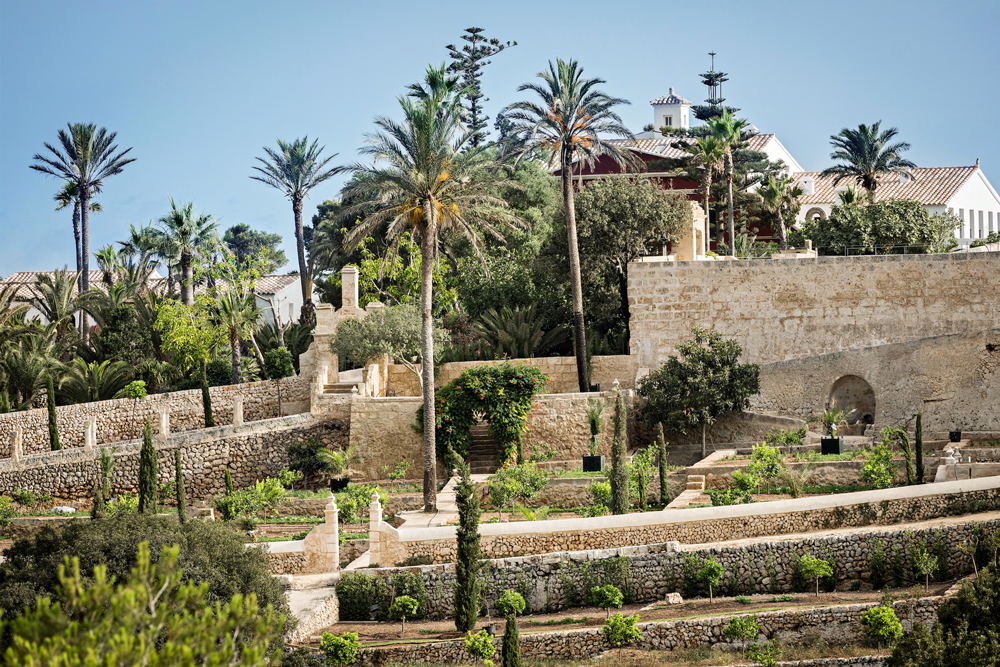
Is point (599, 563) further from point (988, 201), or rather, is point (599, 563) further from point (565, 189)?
point (988, 201)

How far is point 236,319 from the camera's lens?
120 ft

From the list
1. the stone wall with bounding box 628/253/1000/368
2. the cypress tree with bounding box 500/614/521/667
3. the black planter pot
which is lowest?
the cypress tree with bounding box 500/614/521/667

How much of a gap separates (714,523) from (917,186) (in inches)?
1484

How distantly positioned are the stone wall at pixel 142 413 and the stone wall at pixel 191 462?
299 cm

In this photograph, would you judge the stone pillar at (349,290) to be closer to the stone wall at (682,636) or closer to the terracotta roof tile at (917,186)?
the stone wall at (682,636)

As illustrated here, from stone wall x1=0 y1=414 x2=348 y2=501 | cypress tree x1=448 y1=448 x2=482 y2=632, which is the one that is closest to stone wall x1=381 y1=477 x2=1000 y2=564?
cypress tree x1=448 y1=448 x2=482 y2=632

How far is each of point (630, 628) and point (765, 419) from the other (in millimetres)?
13159

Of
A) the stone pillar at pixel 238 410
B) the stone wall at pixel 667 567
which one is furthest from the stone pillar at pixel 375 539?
the stone pillar at pixel 238 410

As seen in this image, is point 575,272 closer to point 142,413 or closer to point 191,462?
point 191,462

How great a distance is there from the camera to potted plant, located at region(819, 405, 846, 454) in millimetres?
26141

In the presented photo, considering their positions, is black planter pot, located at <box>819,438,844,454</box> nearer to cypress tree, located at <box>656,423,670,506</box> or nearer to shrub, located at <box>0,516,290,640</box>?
cypress tree, located at <box>656,423,670,506</box>

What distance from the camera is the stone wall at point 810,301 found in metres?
32.5

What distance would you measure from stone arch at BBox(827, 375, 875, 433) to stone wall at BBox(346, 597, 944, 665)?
14523 mm

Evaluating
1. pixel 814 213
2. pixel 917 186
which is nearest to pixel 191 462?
pixel 814 213
